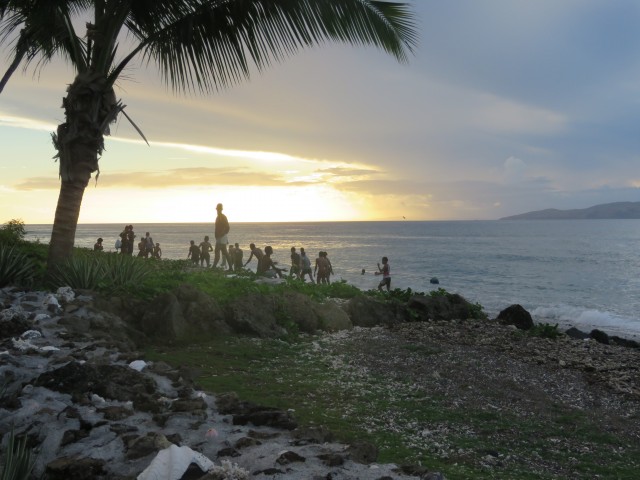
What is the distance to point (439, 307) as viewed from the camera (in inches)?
607

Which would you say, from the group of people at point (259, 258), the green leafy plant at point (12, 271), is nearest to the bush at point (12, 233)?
the group of people at point (259, 258)

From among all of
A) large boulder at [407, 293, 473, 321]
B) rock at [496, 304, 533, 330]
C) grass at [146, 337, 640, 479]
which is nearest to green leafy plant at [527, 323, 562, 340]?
large boulder at [407, 293, 473, 321]

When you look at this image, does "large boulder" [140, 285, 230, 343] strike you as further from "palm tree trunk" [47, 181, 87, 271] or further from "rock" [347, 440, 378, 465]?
"rock" [347, 440, 378, 465]

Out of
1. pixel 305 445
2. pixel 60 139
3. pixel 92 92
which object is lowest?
pixel 305 445

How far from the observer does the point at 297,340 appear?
10.9 meters

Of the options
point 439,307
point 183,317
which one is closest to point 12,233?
point 183,317

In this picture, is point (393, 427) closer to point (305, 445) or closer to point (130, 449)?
point (305, 445)

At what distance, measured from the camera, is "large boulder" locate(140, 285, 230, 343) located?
9.43 meters

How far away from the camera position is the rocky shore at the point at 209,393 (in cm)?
386

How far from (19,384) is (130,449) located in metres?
2.01

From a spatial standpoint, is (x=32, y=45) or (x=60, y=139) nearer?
(x=60, y=139)

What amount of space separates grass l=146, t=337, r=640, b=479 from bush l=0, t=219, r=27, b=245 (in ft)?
31.4

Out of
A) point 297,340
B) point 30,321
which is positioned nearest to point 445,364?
point 297,340

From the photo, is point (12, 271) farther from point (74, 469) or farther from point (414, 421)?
point (414, 421)
